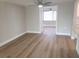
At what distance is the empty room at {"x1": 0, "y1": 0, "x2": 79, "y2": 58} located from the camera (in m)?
4.57

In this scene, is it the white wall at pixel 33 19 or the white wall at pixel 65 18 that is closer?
the white wall at pixel 65 18

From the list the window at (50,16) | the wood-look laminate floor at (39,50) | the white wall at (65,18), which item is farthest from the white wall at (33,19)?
the window at (50,16)

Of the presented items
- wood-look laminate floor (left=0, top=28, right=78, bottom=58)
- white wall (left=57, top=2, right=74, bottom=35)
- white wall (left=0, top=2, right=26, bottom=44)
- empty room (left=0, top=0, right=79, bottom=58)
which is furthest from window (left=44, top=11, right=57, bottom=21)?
wood-look laminate floor (left=0, top=28, right=78, bottom=58)

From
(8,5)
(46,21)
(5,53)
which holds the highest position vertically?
(8,5)

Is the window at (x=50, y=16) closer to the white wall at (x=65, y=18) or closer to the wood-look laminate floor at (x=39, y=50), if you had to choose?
the white wall at (x=65, y=18)

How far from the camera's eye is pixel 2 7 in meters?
5.03

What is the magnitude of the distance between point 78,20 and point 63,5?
2.32 metres

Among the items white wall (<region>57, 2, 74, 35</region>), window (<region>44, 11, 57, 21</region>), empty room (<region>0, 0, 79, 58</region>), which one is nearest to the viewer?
empty room (<region>0, 0, 79, 58</region>)

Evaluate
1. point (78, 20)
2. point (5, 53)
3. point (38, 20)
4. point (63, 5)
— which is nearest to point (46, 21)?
point (38, 20)

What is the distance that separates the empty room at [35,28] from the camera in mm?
4566

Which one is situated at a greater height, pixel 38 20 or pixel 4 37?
pixel 38 20

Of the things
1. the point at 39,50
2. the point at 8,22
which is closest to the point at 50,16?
the point at 8,22

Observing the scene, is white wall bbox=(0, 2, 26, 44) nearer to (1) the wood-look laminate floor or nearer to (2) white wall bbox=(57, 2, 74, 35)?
(1) the wood-look laminate floor

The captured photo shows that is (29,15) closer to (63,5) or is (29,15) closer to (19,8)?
(19,8)
